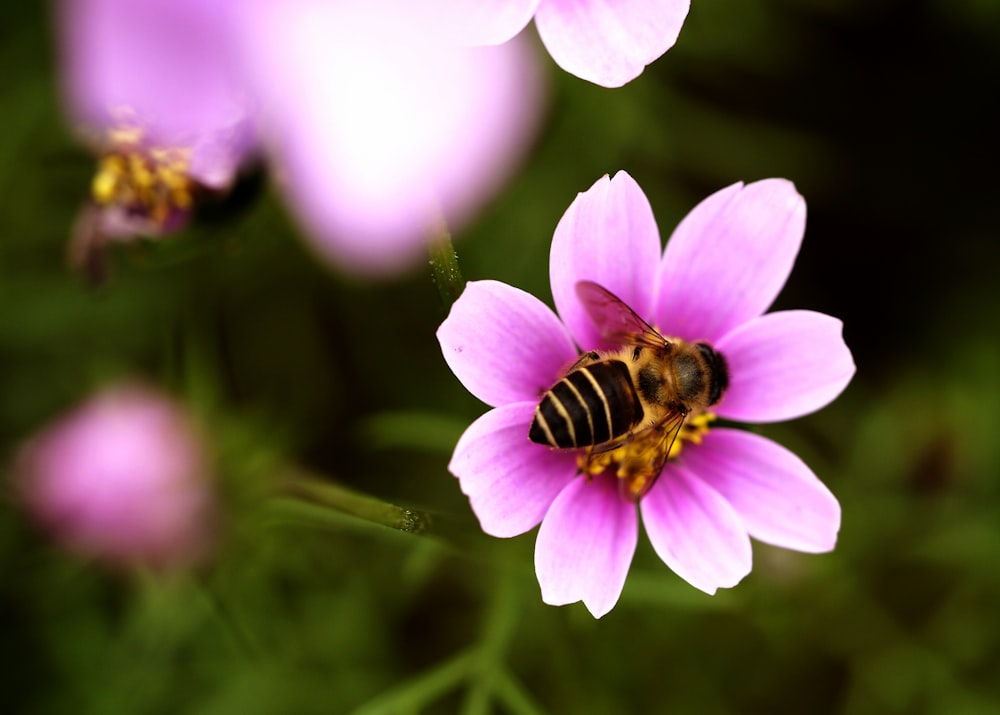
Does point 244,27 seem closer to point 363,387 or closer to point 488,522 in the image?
point 488,522

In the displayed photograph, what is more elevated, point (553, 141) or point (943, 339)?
point (553, 141)

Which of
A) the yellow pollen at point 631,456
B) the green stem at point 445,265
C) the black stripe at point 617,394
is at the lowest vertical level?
the yellow pollen at point 631,456

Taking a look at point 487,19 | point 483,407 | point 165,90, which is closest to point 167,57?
A: point 165,90

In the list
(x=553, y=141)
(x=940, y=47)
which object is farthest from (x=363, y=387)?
(x=940, y=47)

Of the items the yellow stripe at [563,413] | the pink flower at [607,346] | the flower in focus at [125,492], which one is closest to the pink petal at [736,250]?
the pink flower at [607,346]

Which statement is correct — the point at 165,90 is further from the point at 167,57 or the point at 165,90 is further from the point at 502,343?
the point at 502,343

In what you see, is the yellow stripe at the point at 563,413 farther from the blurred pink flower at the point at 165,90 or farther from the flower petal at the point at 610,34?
the blurred pink flower at the point at 165,90
